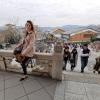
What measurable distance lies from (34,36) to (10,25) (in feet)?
71.0

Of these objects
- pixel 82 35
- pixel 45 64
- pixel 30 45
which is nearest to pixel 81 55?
pixel 45 64

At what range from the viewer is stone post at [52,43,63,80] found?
489cm

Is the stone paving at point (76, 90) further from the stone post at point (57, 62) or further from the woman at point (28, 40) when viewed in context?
the woman at point (28, 40)

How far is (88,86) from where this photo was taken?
15.7ft

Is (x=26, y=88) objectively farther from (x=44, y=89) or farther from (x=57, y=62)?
(x=57, y=62)

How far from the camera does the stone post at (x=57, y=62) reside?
16.0ft

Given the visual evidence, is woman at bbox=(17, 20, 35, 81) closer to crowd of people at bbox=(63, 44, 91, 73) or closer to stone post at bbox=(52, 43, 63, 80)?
stone post at bbox=(52, 43, 63, 80)

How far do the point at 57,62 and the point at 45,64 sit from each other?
0.44 m

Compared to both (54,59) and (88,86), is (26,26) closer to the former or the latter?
(54,59)

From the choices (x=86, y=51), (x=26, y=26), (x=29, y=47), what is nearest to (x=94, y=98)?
(x=29, y=47)

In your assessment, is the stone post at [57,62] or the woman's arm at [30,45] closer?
the woman's arm at [30,45]

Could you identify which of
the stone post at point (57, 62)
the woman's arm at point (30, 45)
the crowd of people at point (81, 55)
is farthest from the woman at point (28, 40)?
the crowd of people at point (81, 55)

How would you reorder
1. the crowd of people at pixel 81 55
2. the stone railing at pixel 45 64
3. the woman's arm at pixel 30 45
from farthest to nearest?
1. the crowd of people at pixel 81 55
2. the stone railing at pixel 45 64
3. the woman's arm at pixel 30 45

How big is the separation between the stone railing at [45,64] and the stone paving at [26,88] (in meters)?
0.23
